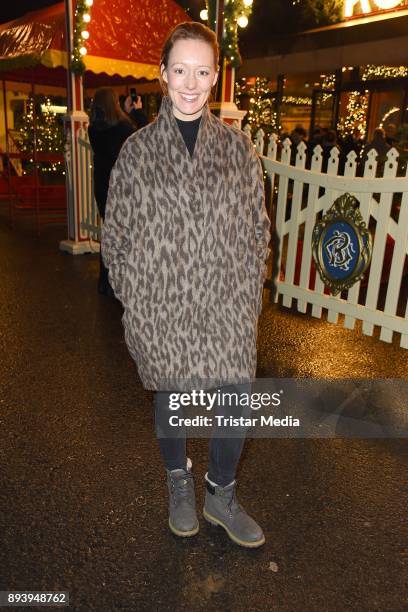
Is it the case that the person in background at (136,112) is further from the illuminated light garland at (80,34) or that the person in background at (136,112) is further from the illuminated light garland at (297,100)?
the illuminated light garland at (297,100)

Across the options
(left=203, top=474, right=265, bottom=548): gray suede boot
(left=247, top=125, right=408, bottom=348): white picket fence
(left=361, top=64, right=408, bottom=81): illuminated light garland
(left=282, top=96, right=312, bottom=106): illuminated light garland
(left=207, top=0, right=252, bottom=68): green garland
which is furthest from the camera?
(left=282, top=96, right=312, bottom=106): illuminated light garland

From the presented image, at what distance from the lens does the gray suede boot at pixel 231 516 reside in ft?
7.57

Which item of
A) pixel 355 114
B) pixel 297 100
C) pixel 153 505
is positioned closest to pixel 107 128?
pixel 153 505

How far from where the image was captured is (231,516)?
2371mm

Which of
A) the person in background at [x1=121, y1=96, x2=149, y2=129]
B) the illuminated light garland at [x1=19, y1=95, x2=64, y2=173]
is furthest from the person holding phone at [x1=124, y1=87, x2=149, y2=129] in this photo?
the illuminated light garland at [x1=19, y1=95, x2=64, y2=173]

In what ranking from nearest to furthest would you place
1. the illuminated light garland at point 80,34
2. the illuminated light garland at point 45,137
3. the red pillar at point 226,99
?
the red pillar at point 226,99
the illuminated light garland at point 80,34
the illuminated light garland at point 45,137

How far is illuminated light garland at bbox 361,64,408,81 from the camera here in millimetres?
13049

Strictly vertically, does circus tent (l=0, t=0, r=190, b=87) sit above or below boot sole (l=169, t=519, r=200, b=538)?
above

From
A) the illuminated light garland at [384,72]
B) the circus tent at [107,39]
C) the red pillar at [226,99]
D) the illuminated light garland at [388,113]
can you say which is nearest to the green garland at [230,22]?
the red pillar at [226,99]

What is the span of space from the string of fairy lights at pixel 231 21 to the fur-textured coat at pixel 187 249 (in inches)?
164

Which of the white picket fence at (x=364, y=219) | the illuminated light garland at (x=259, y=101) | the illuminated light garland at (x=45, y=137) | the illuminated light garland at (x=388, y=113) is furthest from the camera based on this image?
the illuminated light garland at (x=259, y=101)

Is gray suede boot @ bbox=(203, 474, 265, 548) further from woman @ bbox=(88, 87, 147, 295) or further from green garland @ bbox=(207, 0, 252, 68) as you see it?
green garland @ bbox=(207, 0, 252, 68)

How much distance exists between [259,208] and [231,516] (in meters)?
1.32

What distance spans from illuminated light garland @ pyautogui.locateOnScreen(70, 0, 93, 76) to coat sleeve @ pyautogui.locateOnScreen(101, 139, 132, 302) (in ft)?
18.0
